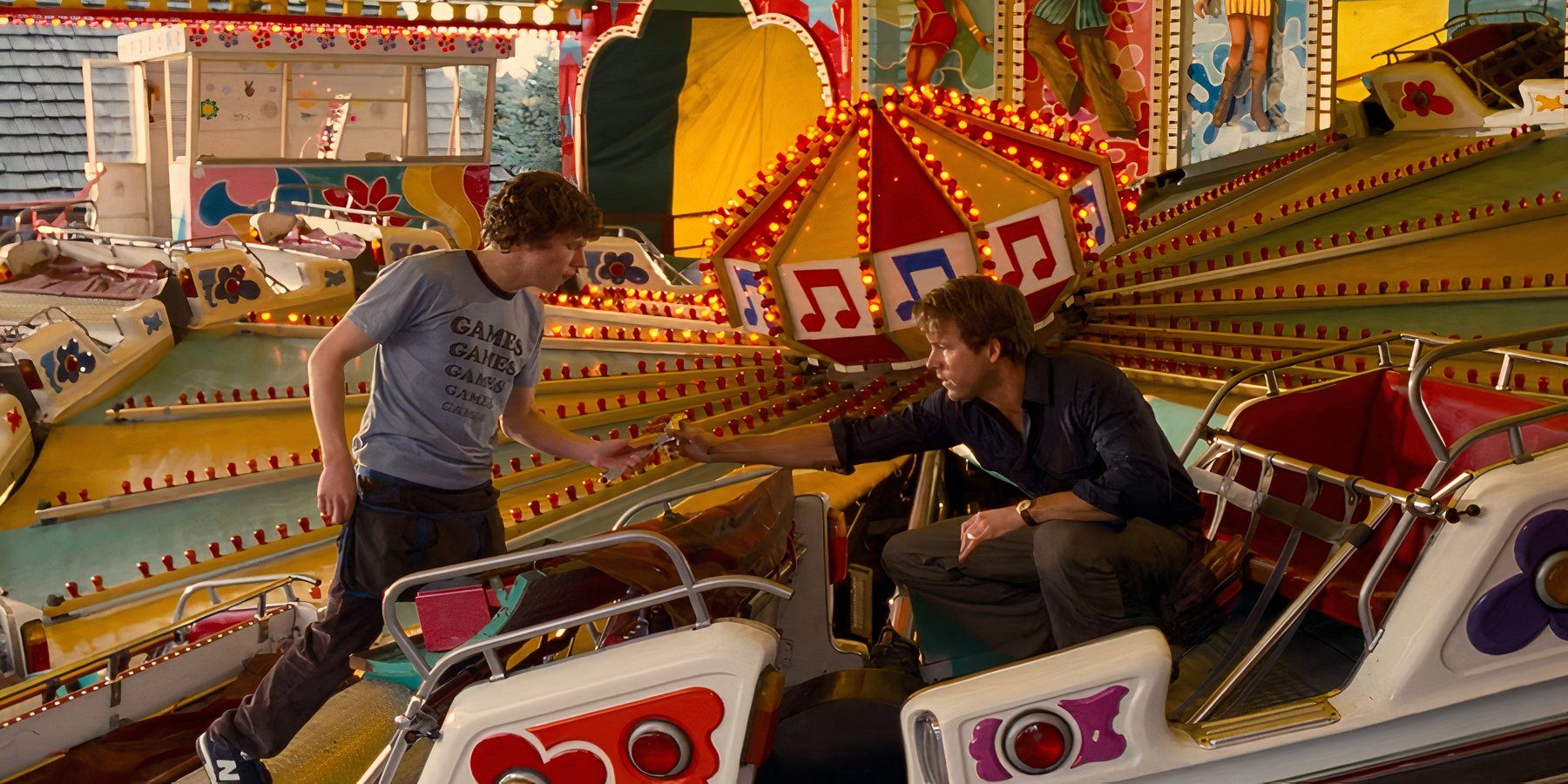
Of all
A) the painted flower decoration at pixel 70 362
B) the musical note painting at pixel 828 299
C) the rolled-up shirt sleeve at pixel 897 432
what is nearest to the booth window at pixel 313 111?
the painted flower decoration at pixel 70 362

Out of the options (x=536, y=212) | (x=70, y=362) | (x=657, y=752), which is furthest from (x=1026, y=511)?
(x=70, y=362)

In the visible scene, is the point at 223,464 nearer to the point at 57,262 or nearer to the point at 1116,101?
the point at 57,262

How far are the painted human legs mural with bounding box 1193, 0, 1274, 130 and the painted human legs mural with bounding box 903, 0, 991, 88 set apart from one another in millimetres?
1353

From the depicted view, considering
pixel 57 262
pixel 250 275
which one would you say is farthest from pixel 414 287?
pixel 57 262

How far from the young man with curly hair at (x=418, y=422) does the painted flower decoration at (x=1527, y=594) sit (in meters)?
1.52

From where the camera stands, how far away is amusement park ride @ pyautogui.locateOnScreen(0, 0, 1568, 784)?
2016mm

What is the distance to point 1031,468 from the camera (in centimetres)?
239

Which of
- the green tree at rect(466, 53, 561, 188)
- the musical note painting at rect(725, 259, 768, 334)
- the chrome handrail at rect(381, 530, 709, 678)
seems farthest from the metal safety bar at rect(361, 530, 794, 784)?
the green tree at rect(466, 53, 561, 188)

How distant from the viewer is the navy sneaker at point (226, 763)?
2334 millimetres

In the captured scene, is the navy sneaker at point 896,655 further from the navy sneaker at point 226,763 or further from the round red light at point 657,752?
the navy sneaker at point 226,763

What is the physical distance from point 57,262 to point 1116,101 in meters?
6.61

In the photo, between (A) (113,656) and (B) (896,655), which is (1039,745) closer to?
(B) (896,655)

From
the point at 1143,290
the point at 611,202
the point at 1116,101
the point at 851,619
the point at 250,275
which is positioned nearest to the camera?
the point at 851,619

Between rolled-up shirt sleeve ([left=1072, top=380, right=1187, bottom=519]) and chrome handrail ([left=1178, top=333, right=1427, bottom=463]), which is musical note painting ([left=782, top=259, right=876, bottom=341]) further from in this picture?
rolled-up shirt sleeve ([left=1072, top=380, right=1187, bottom=519])
